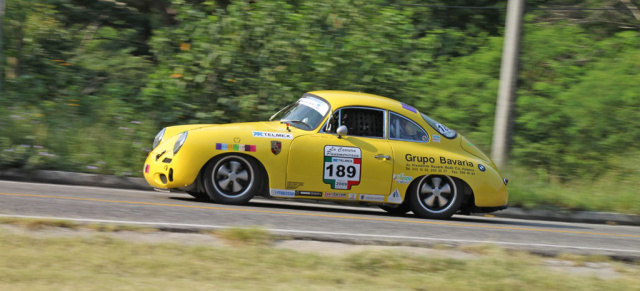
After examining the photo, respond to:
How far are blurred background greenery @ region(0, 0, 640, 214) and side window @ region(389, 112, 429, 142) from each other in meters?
3.18

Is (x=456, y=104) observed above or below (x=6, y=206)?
above

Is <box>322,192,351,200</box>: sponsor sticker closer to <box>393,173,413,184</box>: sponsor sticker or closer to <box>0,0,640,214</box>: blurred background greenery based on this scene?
<box>393,173,413,184</box>: sponsor sticker

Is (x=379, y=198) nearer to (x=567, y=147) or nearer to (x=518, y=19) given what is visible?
(x=518, y=19)

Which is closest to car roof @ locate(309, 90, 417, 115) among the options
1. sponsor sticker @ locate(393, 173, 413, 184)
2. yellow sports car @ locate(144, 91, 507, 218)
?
yellow sports car @ locate(144, 91, 507, 218)

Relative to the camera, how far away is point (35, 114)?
11.9m

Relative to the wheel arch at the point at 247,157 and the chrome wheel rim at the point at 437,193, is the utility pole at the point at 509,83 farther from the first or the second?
the wheel arch at the point at 247,157

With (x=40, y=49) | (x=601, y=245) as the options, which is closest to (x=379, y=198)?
(x=601, y=245)

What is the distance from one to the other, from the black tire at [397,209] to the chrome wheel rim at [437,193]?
276 mm


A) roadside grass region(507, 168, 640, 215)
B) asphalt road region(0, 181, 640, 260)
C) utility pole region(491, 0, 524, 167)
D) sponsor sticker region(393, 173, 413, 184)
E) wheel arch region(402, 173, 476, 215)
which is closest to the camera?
asphalt road region(0, 181, 640, 260)

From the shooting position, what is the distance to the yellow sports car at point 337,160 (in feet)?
30.1

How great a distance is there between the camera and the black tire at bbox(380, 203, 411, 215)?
10352 millimetres

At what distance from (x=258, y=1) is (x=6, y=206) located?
23.7ft

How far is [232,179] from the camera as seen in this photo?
9.27 metres

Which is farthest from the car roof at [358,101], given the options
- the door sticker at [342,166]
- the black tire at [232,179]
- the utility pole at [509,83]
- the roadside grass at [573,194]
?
the utility pole at [509,83]
